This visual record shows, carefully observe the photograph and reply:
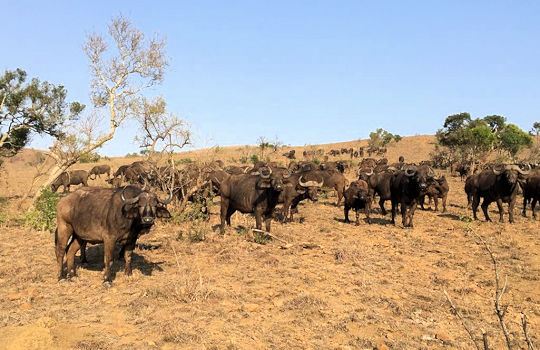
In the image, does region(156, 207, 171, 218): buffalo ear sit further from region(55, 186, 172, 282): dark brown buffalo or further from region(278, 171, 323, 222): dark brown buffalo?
region(278, 171, 323, 222): dark brown buffalo

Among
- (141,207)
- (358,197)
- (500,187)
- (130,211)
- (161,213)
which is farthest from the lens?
(500,187)

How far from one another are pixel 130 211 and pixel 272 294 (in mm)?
3355

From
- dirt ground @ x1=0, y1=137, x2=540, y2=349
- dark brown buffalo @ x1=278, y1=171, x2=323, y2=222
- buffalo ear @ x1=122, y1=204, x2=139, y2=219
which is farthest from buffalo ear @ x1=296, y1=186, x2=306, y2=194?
buffalo ear @ x1=122, y1=204, x2=139, y2=219

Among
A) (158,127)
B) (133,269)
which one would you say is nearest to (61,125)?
(158,127)

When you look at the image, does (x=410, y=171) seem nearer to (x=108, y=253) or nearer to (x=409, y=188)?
(x=409, y=188)

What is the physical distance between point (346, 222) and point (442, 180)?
576cm

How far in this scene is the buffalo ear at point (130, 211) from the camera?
316 inches

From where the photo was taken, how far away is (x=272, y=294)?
7.59 meters

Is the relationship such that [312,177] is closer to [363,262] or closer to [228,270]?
[363,262]

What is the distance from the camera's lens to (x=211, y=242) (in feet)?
37.9

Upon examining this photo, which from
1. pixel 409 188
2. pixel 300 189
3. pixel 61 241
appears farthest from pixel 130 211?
pixel 409 188

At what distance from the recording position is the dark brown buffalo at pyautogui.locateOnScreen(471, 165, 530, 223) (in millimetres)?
15119

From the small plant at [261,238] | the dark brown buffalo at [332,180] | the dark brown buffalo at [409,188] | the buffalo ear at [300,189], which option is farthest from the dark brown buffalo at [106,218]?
the dark brown buffalo at [332,180]

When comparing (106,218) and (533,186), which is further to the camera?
(533,186)
